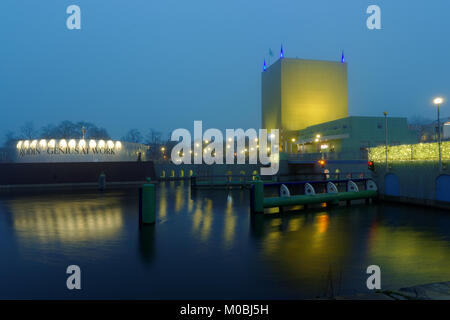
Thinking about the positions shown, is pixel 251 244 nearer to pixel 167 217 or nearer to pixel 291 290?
pixel 291 290

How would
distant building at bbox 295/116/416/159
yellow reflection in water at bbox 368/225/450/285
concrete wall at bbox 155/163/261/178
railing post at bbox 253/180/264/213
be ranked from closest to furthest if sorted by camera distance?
yellow reflection in water at bbox 368/225/450/285 < railing post at bbox 253/180/264/213 < distant building at bbox 295/116/416/159 < concrete wall at bbox 155/163/261/178

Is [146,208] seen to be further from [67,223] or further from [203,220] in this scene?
[67,223]

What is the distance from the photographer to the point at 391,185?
2009 centimetres

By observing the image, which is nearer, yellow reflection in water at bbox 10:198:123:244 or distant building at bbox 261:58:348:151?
yellow reflection in water at bbox 10:198:123:244

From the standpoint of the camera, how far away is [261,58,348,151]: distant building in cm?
7069

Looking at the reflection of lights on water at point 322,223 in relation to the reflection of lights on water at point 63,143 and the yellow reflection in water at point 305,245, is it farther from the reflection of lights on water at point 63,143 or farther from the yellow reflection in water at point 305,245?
the reflection of lights on water at point 63,143

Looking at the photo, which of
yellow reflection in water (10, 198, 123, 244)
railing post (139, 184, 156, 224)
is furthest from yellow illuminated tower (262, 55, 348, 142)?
railing post (139, 184, 156, 224)

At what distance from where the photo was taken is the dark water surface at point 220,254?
20.3ft

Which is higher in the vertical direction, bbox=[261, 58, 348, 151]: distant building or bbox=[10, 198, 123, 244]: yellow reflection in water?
bbox=[261, 58, 348, 151]: distant building

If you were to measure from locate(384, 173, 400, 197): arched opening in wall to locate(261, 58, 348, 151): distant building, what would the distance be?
50512 mm

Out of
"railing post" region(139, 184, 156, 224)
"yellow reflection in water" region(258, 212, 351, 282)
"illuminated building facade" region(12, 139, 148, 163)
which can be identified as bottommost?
"yellow reflection in water" region(258, 212, 351, 282)

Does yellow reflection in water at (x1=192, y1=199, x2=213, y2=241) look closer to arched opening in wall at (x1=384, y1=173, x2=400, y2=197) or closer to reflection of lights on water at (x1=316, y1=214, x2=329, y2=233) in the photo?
reflection of lights on water at (x1=316, y1=214, x2=329, y2=233)

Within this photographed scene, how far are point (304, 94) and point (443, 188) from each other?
5793 cm
